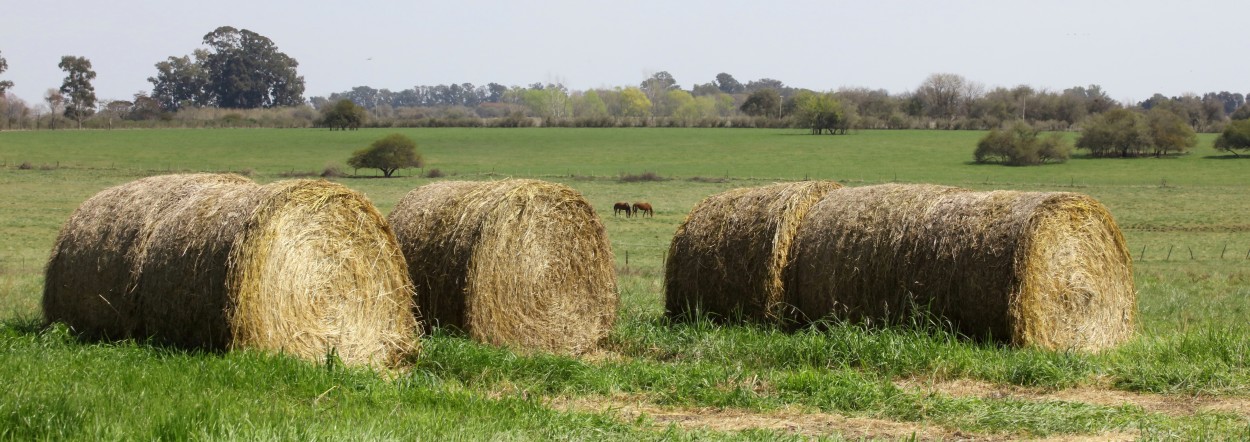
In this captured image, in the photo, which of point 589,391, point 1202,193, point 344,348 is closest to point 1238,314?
point 589,391

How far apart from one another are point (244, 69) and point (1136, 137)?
341ft

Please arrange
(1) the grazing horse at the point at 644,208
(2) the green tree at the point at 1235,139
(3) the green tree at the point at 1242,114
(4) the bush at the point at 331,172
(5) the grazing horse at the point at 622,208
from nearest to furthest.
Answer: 1. (1) the grazing horse at the point at 644,208
2. (5) the grazing horse at the point at 622,208
3. (4) the bush at the point at 331,172
4. (2) the green tree at the point at 1235,139
5. (3) the green tree at the point at 1242,114

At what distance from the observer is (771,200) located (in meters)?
10.9

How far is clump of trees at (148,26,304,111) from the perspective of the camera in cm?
13762

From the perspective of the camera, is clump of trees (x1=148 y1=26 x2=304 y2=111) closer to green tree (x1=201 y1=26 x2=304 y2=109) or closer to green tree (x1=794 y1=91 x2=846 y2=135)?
green tree (x1=201 y1=26 x2=304 y2=109)

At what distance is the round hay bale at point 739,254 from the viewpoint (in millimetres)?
10609

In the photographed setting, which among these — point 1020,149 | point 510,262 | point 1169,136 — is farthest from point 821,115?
point 510,262

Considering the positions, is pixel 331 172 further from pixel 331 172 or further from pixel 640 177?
pixel 640 177

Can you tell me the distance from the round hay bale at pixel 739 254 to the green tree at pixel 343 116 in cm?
9542

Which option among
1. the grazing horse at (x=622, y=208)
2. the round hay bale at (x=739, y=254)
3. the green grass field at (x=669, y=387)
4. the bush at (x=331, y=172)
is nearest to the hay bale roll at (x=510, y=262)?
the green grass field at (x=669, y=387)

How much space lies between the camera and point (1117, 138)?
78938 mm

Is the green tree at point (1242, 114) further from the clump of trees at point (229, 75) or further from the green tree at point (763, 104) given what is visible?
the clump of trees at point (229, 75)

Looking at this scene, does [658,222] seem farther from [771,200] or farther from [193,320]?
[193,320]

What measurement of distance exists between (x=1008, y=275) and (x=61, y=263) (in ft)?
25.6
